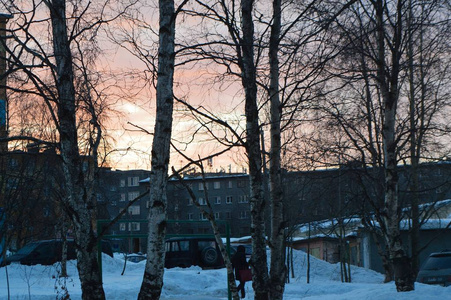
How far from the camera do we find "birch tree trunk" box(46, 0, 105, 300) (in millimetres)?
9219

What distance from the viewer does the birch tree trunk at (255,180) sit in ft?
32.0

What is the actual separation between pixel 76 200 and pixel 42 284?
13.2 m

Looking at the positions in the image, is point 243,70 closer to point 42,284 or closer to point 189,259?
point 42,284

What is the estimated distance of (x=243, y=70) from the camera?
10.1 meters

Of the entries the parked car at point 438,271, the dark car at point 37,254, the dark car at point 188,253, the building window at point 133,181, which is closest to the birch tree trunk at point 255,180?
the parked car at point 438,271

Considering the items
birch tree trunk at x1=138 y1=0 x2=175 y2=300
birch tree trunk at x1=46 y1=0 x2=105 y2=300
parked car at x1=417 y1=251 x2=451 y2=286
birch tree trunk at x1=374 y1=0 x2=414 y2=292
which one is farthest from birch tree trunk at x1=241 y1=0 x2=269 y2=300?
parked car at x1=417 y1=251 x2=451 y2=286

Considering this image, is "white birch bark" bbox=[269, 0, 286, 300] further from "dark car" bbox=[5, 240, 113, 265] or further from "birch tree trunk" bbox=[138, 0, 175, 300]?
"dark car" bbox=[5, 240, 113, 265]

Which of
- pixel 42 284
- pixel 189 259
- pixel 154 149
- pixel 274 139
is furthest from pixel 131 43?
pixel 189 259

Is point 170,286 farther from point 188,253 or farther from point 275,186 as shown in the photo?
point 275,186

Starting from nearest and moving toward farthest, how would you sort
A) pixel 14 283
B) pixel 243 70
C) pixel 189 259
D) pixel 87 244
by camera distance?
pixel 87 244
pixel 243 70
pixel 14 283
pixel 189 259

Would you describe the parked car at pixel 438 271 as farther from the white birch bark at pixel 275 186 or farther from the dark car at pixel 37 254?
the dark car at pixel 37 254

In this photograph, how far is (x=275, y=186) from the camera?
10.7 meters

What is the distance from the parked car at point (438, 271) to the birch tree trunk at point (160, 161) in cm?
1221

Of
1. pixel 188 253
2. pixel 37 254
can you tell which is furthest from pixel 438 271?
pixel 37 254
